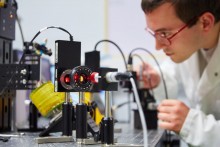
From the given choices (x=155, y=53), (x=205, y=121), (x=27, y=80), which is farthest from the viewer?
(x=155, y=53)

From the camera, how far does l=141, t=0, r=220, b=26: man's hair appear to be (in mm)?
1360

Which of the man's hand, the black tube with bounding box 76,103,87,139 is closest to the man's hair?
the man's hand

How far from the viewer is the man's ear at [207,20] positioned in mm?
1418

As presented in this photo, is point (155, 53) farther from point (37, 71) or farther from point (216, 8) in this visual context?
point (37, 71)

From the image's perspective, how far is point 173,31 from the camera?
4.59 feet

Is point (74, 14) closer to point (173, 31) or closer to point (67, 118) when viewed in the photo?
point (173, 31)

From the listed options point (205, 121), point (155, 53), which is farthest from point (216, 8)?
point (155, 53)

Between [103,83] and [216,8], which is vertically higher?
[216,8]

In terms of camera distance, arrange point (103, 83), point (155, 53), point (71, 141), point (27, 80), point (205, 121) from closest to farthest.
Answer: point (103, 83)
point (71, 141)
point (27, 80)
point (205, 121)
point (155, 53)

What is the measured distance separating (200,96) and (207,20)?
17.1 inches

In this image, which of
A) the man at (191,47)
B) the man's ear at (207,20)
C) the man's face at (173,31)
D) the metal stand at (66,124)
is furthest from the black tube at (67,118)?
the man's ear at (207,20)

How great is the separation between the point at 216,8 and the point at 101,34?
4.76ft

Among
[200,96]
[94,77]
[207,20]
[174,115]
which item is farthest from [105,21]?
[94,77]

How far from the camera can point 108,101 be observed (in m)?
0.88
